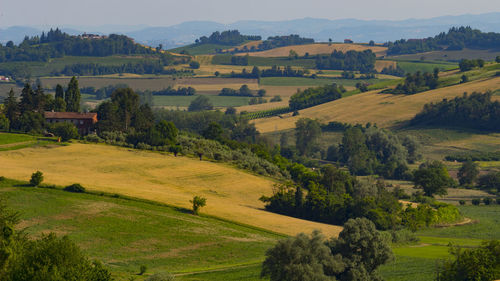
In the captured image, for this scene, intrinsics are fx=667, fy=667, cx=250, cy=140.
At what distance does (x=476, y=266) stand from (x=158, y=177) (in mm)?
58606

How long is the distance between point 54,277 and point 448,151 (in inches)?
5532

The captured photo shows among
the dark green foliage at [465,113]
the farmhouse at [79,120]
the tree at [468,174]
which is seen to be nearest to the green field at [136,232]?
the farmhouse at [79,120]

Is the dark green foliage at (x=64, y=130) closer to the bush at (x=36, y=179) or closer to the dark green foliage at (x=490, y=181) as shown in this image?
the bush at (x=36, y=179)

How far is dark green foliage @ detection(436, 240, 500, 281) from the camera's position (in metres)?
51.8

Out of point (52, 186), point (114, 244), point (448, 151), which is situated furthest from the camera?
point (448, 151)

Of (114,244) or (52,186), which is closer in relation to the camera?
(114,244)

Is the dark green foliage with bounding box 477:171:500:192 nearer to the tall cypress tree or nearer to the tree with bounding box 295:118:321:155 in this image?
the tree with bounding box 295:118:321:155

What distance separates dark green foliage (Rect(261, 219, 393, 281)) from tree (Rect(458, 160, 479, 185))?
81871mm

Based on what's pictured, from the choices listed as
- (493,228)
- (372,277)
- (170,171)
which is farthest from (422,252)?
(170,171)

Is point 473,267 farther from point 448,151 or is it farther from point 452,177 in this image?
point 448,151

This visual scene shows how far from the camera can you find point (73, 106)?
144m

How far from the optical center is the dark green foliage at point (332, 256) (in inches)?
2056

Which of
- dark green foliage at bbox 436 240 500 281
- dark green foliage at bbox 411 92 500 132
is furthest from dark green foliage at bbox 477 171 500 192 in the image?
dark green foliage at bbox 436 240 500 281

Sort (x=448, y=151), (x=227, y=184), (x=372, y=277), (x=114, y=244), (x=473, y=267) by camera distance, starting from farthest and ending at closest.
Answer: (x=448, y=151) → (x=227, y=184) → (x=114, y=244) → (x=372, y=277) → (x=473, y=267)
